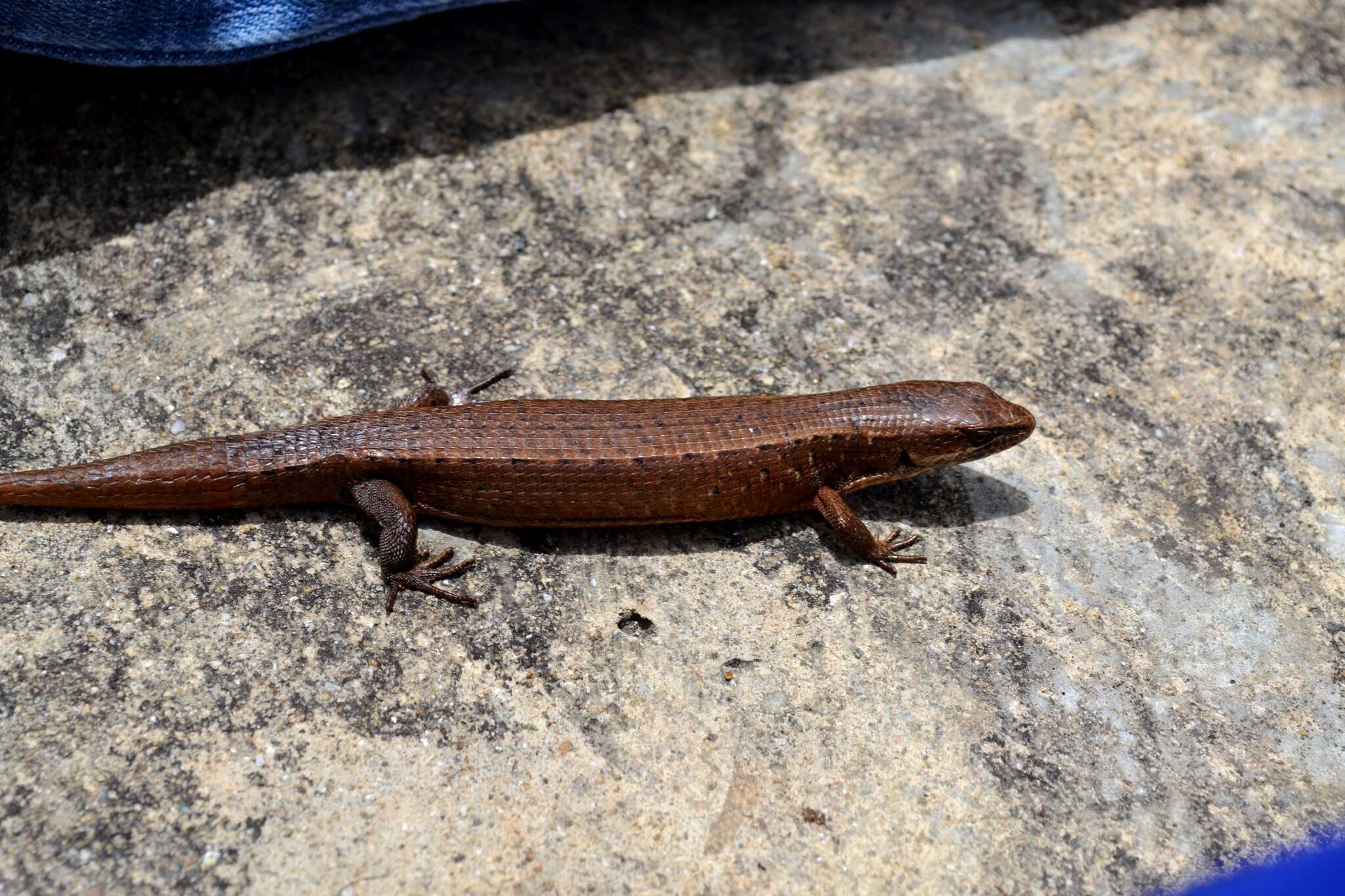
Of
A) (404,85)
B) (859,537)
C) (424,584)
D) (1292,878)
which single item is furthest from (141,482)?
(1292,878)

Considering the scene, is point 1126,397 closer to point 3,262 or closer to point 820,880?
point 820,880

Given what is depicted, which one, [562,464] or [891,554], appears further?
[891,554]

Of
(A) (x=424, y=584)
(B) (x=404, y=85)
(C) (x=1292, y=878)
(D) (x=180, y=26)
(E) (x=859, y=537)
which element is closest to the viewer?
(C) (x=1292, y=878)

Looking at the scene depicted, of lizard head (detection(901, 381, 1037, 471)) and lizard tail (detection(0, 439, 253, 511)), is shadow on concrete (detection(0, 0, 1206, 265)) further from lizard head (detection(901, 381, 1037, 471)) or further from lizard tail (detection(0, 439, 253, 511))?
lizard head (detection(901, 381, 1037, 471))

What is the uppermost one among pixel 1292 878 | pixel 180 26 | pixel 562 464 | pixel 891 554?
pixel 180 26

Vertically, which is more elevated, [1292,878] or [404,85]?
[404,85]

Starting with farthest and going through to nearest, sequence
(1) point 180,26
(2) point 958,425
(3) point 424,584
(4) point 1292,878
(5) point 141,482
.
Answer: (1) point 180,26, (2) point 958,425, (3) point 424,584, (5) point 141,482, (4) point 1292,878

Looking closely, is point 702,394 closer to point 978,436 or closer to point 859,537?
point 859,537

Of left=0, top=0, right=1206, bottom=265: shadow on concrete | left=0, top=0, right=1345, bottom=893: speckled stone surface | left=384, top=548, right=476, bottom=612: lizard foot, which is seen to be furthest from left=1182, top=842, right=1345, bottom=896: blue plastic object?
left=0, top=0, right=1206, bottom=265: shadow on concrete
